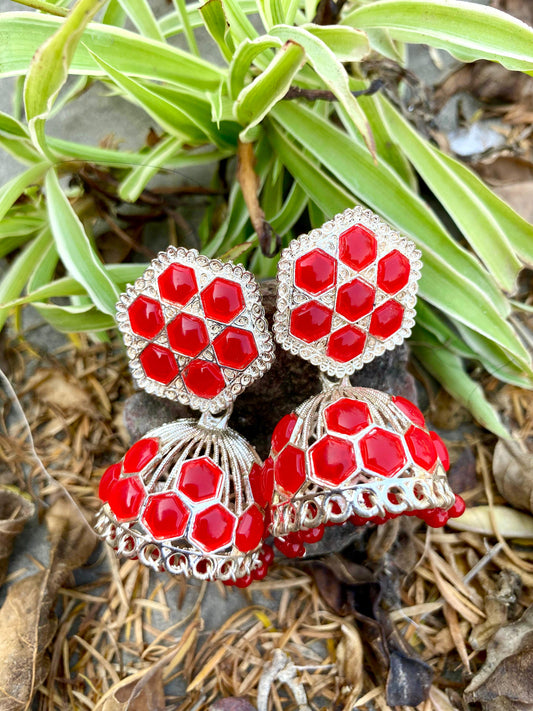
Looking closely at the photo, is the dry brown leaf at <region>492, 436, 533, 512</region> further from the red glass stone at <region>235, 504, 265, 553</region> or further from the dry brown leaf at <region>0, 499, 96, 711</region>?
the dry brown leaf at <region>0, 499, 96, 711</region>

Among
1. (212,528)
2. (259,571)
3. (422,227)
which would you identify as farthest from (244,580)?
(422,227)

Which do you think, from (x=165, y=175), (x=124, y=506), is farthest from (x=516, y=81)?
(x=124, y=506)

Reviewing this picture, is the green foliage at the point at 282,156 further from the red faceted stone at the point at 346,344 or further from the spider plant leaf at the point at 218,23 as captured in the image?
the red faceted stone at the point at 346,344

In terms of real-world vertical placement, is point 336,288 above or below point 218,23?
below

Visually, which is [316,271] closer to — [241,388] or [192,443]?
[241,388]

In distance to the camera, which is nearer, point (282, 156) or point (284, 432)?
point (284, 432)

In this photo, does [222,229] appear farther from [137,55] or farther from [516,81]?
[516,81]

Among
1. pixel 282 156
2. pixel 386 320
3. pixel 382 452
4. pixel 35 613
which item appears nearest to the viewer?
pixel 382 452
